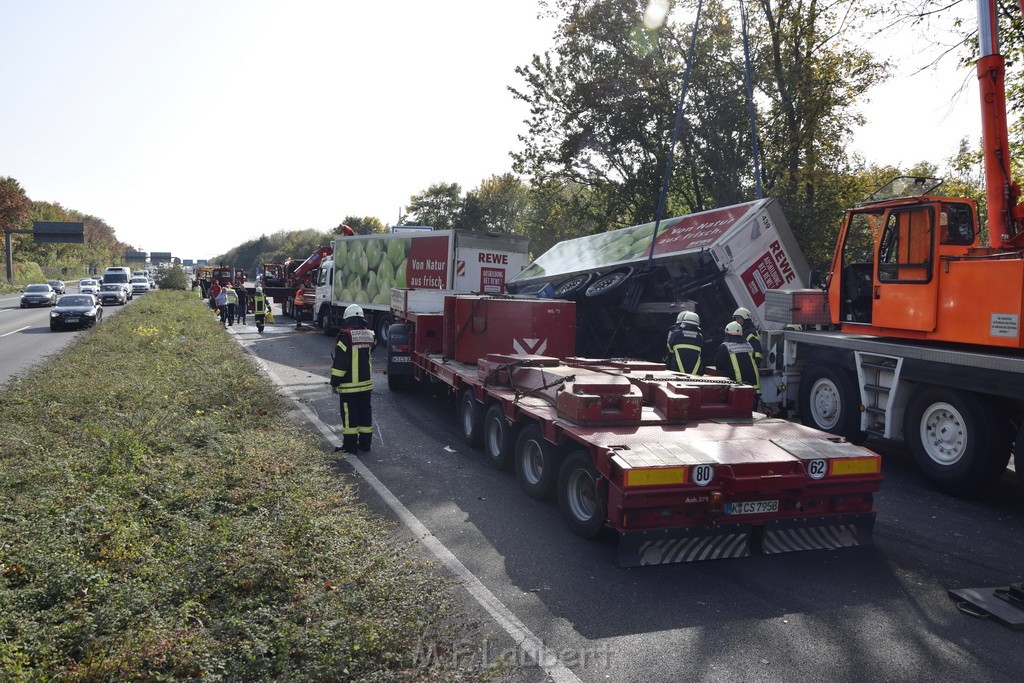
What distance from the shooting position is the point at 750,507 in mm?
5711

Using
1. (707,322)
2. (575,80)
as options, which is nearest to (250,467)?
(707,322)

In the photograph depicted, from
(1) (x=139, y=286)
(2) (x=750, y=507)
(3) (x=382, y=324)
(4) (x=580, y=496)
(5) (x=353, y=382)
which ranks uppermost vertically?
(1) (x=139, y=286)

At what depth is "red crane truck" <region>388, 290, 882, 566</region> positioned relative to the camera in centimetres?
553

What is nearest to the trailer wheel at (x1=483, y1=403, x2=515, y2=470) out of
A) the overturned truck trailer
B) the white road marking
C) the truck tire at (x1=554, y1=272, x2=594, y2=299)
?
the white road marking

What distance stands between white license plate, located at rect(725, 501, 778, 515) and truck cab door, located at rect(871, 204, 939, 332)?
377 cm

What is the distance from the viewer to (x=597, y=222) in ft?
85.4

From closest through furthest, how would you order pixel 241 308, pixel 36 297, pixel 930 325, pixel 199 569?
1. pixel 199 569
2. pixel 930 325
3. pixel 241 308
4. pixel 36 297

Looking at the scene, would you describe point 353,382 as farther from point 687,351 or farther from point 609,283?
point 609,283

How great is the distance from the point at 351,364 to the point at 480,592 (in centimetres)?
439

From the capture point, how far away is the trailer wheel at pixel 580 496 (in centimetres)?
607

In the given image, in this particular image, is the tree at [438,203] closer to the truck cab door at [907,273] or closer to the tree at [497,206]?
the tree at [497,206]

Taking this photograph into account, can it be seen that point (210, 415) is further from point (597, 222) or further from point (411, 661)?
point (597, 222)

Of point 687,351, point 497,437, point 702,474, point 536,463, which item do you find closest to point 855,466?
point 702,474

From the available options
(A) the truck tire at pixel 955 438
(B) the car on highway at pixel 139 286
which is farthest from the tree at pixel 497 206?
(A) the truck tire at pixel 955 438
